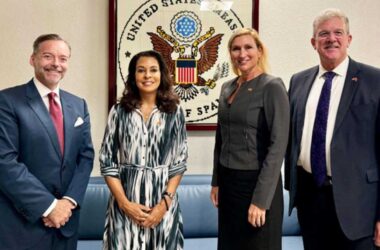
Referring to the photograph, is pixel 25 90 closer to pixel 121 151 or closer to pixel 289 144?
pixel 121 151

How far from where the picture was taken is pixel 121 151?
6.25 feet

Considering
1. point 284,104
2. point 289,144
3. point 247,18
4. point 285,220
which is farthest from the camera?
point 247,18

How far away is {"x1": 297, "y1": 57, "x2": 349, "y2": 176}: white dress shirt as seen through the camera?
1.78 meters

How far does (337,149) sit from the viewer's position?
1.72 meters

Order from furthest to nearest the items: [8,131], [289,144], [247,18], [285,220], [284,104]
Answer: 1. [247,18]
2. [285,220]
3. [289,144]
4. [284,104]
5. [8,131]

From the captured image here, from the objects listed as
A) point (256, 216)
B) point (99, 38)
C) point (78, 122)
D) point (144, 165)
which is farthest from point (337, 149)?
point (99, 38)

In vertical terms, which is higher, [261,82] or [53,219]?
[261,82]

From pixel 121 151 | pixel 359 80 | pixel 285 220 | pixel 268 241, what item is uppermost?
pixel 359 80

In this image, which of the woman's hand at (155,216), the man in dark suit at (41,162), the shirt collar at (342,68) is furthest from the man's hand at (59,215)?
the shirt collar at (342,68)

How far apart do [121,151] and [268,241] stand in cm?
80

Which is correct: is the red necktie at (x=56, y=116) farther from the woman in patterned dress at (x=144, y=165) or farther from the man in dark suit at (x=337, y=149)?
the man in dark suit at (x=337, y=149)

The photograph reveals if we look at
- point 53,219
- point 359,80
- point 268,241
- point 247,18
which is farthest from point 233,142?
point 247,18

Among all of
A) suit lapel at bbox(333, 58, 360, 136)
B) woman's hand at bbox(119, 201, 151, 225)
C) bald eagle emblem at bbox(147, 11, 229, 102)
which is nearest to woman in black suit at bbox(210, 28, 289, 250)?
suit lapel at bbox(333, 58, 360, 136)

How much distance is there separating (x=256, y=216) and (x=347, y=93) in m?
0.67
